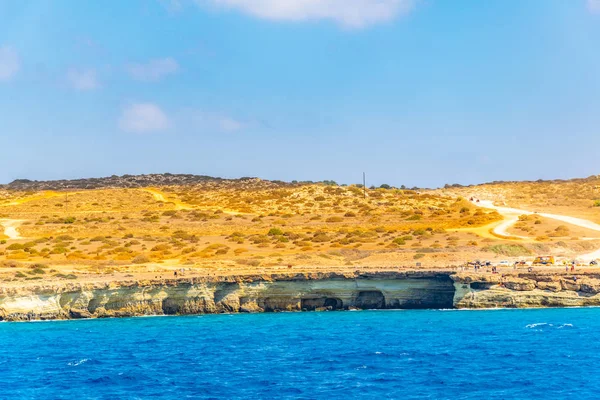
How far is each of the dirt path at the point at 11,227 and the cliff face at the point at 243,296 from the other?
36185mm

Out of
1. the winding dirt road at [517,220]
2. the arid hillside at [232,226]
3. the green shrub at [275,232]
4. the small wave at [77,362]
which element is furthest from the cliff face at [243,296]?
the green shrub at [275,232]

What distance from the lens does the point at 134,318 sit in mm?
54656

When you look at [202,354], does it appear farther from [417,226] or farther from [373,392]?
[417,226]

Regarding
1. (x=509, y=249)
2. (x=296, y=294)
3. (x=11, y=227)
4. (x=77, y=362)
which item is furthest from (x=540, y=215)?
(x=11, y=227)

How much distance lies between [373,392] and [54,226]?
74.1 m

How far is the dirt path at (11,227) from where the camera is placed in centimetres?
8869

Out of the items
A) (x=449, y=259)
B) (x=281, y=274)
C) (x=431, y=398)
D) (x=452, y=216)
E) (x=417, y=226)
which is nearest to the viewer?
(x=431, y=398)

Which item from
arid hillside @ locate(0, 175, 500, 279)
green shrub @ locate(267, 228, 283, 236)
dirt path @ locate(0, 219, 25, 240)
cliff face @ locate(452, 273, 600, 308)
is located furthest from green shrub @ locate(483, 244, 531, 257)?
dirt path @ locate(0, 219, 25, 240)

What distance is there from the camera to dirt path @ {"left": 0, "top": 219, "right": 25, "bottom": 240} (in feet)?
291

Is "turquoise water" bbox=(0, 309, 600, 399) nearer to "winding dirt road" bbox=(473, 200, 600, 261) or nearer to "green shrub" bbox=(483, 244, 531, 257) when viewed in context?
"green shrub" bbox=(483, 244, 531, 257)

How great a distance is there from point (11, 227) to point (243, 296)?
53.6 m

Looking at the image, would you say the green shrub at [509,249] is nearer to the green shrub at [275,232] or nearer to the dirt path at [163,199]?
the green shrub at [275,232]

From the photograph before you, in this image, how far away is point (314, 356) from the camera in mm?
38594

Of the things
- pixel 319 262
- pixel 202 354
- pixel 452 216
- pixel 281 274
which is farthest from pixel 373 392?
pixel 452 216
